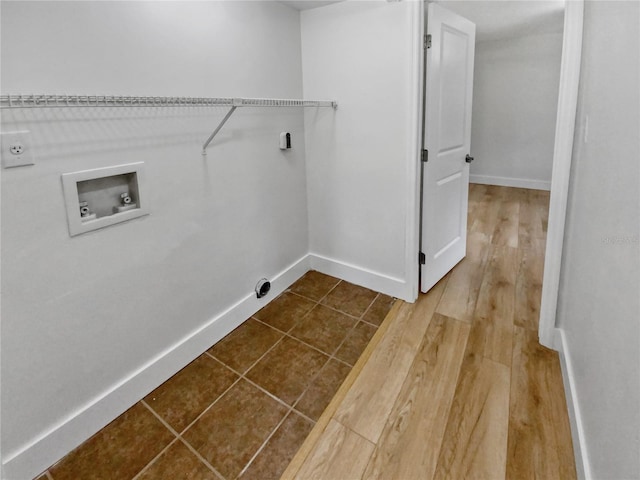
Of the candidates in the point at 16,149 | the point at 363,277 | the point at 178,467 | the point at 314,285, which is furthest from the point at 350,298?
the point at 16,149

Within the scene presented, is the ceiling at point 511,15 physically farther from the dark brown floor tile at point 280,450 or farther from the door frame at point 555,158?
the dark brown floor tile at point 280,450

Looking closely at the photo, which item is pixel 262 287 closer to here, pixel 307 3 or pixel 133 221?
pixel 133 221

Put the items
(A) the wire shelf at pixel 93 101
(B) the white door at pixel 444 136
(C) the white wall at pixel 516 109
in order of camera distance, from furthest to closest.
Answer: (C) the white wall at pixel 516 109
(B) the white door at pixel 444 136
(A) the wire shelf at pixel 93 101

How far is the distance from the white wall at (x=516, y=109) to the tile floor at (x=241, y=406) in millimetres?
4376

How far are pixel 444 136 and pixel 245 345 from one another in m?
1.94

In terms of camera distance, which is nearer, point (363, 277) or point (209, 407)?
point (209, 407)

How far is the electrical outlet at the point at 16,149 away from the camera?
1176 millimetres

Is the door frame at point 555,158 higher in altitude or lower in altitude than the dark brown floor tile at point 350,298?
higher

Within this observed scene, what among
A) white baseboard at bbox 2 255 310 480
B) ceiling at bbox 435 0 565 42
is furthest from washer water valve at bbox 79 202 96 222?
ceiling at bbox 435 0 565 42

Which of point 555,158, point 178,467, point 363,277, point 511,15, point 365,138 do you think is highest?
point 511,15

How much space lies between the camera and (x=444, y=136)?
2.47 meters

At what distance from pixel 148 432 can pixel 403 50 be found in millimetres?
2428

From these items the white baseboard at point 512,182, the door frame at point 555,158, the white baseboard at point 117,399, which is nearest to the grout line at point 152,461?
the white baseboard at point 117,399

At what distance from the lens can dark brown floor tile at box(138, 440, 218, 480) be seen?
137cm
